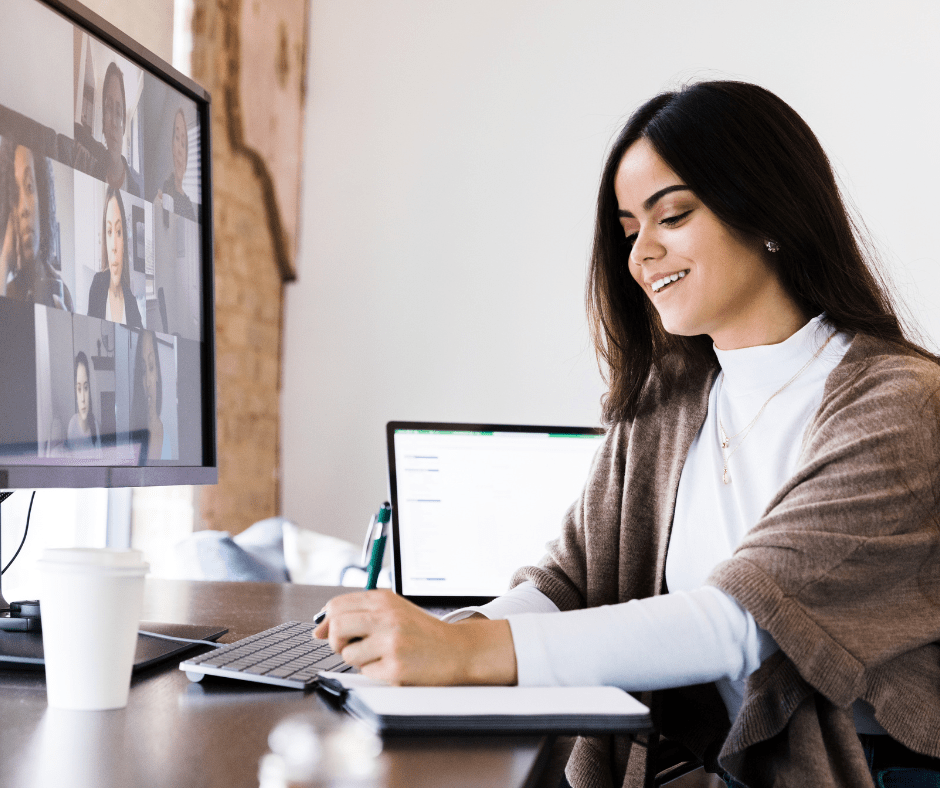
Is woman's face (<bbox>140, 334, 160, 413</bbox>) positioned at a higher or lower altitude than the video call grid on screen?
higher

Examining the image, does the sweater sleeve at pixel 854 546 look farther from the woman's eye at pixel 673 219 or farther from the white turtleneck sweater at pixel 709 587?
the woman's eye at pixel 673 219

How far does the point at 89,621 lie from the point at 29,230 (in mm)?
395

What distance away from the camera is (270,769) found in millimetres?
528

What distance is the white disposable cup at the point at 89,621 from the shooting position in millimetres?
604

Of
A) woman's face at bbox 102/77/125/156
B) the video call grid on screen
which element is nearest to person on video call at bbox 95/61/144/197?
woman's face at bbox 102/77/125/156

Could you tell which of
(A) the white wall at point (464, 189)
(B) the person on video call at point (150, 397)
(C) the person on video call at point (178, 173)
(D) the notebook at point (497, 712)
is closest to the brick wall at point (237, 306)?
(A) the white wall at point (464, 189)

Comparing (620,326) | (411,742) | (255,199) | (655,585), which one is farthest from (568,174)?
(411,742)

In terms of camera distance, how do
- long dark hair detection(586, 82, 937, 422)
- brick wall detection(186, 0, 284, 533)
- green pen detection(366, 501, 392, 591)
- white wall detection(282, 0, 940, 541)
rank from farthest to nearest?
white wall detection(282, 0, 940, 541) → brick wall detection(186, 0, 284, 533) → green pen detection(366, 501, 392, 591) → long dark hair detection(586, 82, 937, 422)

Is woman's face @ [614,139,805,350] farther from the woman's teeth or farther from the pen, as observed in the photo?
the pen

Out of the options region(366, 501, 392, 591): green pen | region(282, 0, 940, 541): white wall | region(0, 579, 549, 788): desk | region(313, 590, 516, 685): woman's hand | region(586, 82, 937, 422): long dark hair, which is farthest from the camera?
region(282, 0, 940, 541): white wall

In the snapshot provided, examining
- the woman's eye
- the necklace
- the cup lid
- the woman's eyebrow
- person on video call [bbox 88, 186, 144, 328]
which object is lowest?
the cup lid

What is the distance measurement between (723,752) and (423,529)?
0.79 meters

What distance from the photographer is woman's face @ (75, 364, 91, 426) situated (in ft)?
2.85

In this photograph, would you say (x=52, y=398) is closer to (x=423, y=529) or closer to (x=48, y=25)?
(x=48, y=25)
